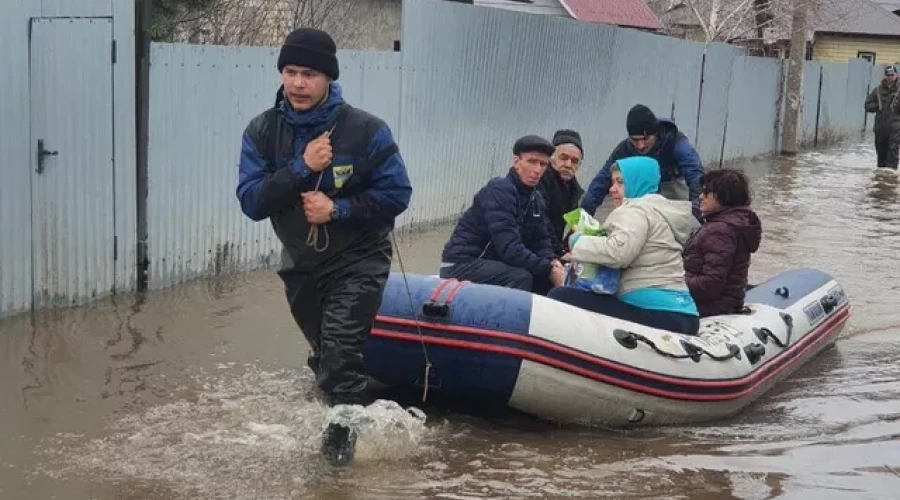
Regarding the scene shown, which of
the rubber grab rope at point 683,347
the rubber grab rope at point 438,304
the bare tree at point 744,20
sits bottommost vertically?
the rubber grab rope at point 683,347

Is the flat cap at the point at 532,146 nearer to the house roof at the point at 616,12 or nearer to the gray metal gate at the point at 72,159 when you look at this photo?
the gray metal gate at the point at 72,159

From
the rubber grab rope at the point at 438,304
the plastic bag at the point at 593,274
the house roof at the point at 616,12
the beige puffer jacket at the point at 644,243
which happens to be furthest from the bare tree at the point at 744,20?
the rubber grab rope at the point at 438,304

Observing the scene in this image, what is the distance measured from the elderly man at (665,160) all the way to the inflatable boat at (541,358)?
2506 millimetres

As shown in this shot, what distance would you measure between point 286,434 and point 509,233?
2.01m

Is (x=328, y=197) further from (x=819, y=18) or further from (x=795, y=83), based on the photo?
(x=819, y=18)

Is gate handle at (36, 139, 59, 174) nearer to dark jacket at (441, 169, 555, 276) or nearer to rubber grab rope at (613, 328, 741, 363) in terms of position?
dark jacket at (441, 169, 555, 276)

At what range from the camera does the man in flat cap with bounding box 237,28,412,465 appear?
5.33m

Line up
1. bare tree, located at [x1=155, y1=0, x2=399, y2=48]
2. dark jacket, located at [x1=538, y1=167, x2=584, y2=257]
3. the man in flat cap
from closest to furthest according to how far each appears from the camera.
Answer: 1. the man in flat cap
2. dark jacket, located at [x1=538, y1=167, x2=584, y2=257]
3. bare tree, located at [x1=155, y1=0, x2=399, y2=48]

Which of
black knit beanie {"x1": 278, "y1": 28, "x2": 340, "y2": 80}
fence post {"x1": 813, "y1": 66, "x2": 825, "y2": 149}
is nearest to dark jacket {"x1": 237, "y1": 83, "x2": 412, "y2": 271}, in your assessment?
black knit beanie {"x1": 278, "y1": 28, "x2": 340, "y2": 80}

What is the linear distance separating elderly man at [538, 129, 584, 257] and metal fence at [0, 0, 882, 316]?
277 cm

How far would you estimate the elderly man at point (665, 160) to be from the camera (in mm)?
8945

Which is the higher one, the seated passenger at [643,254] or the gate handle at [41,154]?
the gate handle at [41,154]

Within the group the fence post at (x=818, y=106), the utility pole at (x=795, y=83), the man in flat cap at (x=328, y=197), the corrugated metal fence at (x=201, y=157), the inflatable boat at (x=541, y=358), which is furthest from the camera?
the fence post at (x=818, y=106)

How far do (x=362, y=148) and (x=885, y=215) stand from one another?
12243 mm
